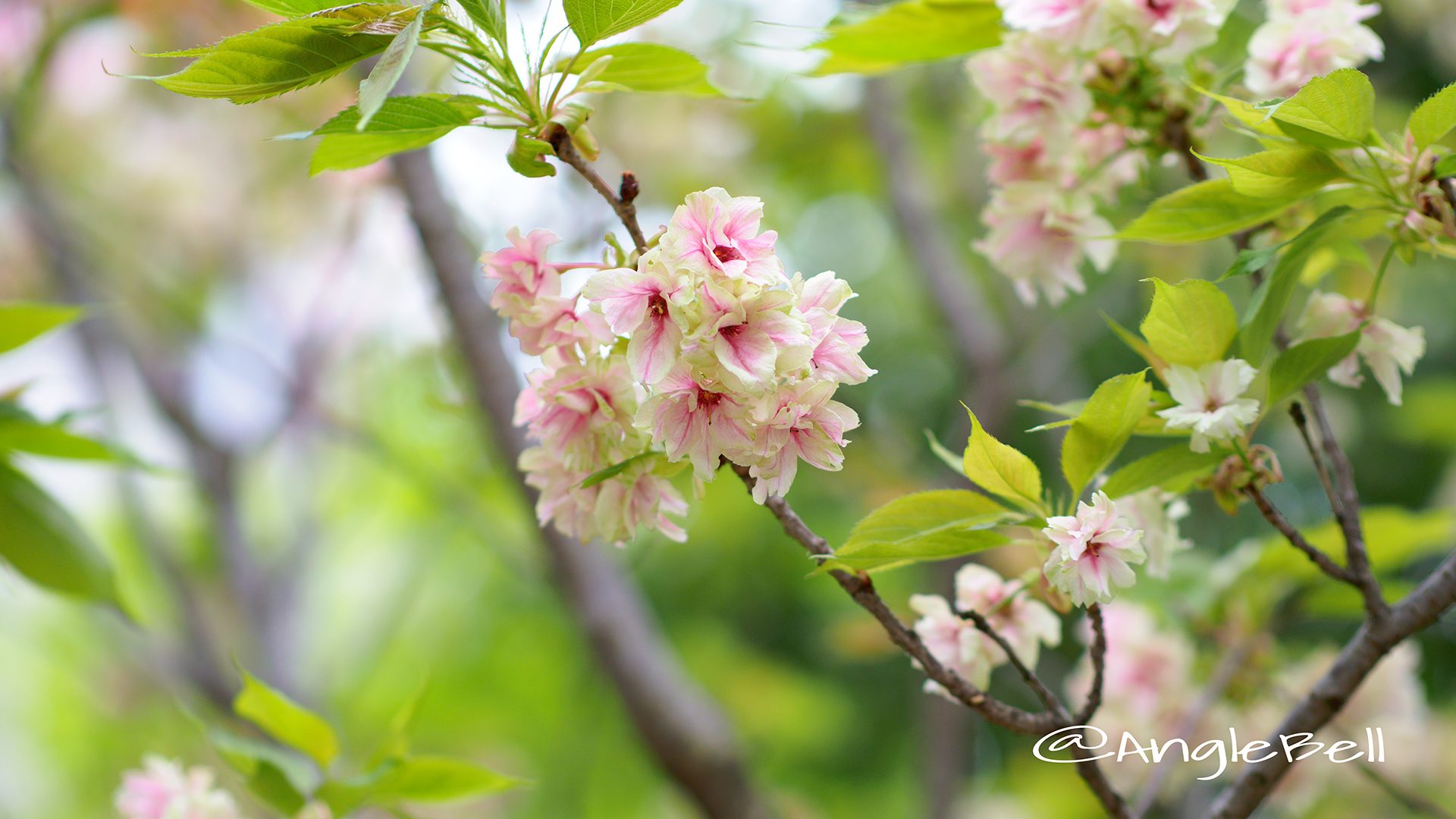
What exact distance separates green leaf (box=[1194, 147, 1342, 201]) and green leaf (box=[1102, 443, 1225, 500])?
197 mm

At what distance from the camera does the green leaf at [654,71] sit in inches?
32.3

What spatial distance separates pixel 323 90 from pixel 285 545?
1.33m

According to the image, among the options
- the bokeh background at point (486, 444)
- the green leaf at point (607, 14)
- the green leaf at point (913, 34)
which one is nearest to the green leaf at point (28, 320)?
the bokeh background at point (486, 444)

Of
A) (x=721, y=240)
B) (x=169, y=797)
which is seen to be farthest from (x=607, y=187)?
(x=169, y=797)

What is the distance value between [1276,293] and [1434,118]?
0.15 metres

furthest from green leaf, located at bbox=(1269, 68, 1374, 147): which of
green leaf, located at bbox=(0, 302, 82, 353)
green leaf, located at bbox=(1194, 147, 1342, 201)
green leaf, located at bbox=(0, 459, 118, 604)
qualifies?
green leaf, located at bbox=(0, 459, 118, 604)

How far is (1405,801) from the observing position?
39.7 inches

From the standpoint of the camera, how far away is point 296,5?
2.22ft

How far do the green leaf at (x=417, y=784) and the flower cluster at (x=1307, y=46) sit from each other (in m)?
0.96

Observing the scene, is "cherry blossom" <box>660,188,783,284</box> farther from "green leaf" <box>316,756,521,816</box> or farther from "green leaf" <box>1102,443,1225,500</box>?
"green leaf" <box>316,756,521,816</box>

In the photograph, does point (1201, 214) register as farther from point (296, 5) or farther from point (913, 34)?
point (296, 5)

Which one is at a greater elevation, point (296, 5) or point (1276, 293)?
point (296, 5)

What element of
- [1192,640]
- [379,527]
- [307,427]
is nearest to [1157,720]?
[1192,640]

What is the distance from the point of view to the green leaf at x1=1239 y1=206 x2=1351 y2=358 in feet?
2.45
